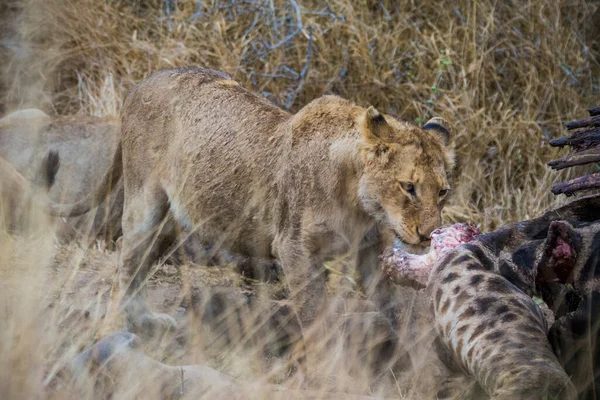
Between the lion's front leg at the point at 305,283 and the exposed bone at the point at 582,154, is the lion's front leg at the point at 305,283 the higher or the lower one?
the lower one

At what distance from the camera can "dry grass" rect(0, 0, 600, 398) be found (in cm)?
704

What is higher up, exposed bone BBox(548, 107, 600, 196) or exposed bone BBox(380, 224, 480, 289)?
exposed bone BBox(548, 107, 600, 196)

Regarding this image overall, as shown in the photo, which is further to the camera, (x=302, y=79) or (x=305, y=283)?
(x=302, y=79)

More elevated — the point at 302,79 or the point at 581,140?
the point at 581,140

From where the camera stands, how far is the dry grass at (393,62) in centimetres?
704

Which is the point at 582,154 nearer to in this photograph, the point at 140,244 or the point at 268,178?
the point at 268,178

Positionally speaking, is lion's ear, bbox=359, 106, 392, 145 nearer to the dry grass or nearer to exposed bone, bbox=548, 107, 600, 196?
exposed bone, bbox=548, 107, 600, 196

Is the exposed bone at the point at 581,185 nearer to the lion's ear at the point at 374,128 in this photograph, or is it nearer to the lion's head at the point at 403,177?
the lion's head at the point at 403,177

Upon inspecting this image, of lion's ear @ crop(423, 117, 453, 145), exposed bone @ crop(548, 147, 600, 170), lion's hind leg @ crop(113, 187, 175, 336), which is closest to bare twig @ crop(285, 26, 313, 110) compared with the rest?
lion's hind leg @ crop(113, 187, 175, 336)

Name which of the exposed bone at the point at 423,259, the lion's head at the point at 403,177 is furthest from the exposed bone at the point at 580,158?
the lion's head at the point at 403,177

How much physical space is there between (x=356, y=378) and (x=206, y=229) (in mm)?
1424

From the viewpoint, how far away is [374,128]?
167 inches

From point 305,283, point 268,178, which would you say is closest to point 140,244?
point 268,178

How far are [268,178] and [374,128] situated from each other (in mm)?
680
